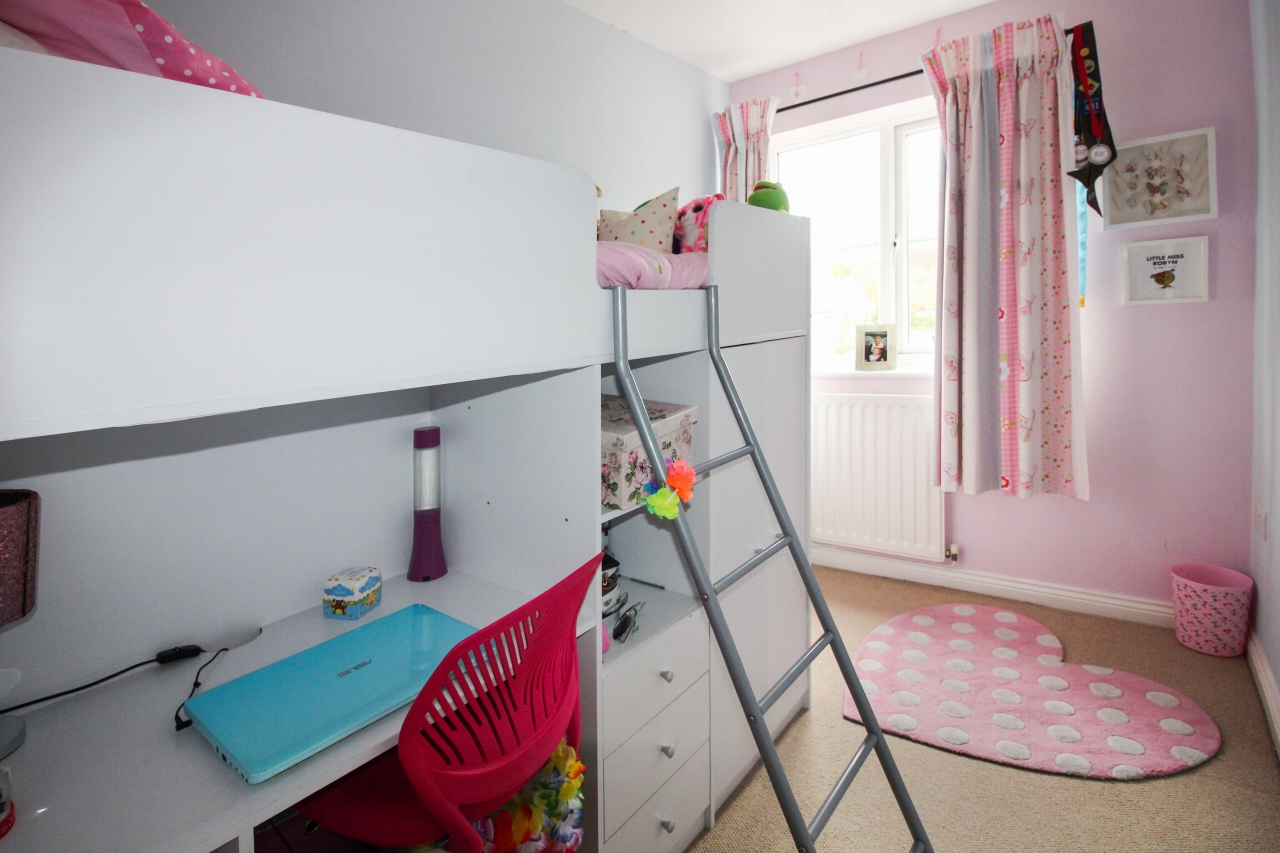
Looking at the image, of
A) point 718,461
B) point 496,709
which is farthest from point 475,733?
point 718,461

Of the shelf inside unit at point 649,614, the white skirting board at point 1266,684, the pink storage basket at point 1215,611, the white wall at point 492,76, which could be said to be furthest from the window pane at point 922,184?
the shelf inside unit at point 649,614

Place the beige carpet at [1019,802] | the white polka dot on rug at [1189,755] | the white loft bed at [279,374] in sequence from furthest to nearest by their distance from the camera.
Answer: the white polka dot on rug at [1189,755] < the beige carpet at [1019,802] < the white loft bed at [279,374]

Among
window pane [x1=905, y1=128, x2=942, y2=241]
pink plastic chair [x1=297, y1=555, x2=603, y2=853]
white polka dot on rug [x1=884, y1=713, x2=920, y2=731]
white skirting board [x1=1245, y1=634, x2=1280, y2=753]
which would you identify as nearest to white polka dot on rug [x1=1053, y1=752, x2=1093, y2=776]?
white polka dot on rug [x1=884, y1=713, x2=920, y2=731]

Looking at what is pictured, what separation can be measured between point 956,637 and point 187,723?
2584 mm

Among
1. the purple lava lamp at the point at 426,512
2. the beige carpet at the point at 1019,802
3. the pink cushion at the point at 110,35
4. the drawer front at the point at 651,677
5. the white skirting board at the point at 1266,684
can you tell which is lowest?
the beige carpet at the point at 1019,802

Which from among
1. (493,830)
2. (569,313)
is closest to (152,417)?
(569,313)

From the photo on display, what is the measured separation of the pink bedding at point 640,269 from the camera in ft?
4.62

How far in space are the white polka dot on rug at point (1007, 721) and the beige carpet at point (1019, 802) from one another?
0.65ft

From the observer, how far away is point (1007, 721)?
6.91 ft

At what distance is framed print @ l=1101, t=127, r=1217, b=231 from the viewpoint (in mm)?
2441

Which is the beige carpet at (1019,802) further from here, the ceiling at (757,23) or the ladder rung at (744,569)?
the ceiling at (757,23)

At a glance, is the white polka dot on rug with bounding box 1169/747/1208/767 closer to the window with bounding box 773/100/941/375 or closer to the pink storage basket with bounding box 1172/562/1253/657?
the pink storage basket with bounding box 1172/562/1253/657

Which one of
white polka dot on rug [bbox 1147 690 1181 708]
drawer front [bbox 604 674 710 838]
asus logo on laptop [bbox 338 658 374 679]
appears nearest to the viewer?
asus logo on laptop [bbox 338 658 374 679]

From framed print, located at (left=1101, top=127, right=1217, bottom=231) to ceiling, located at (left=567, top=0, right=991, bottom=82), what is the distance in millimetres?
908
